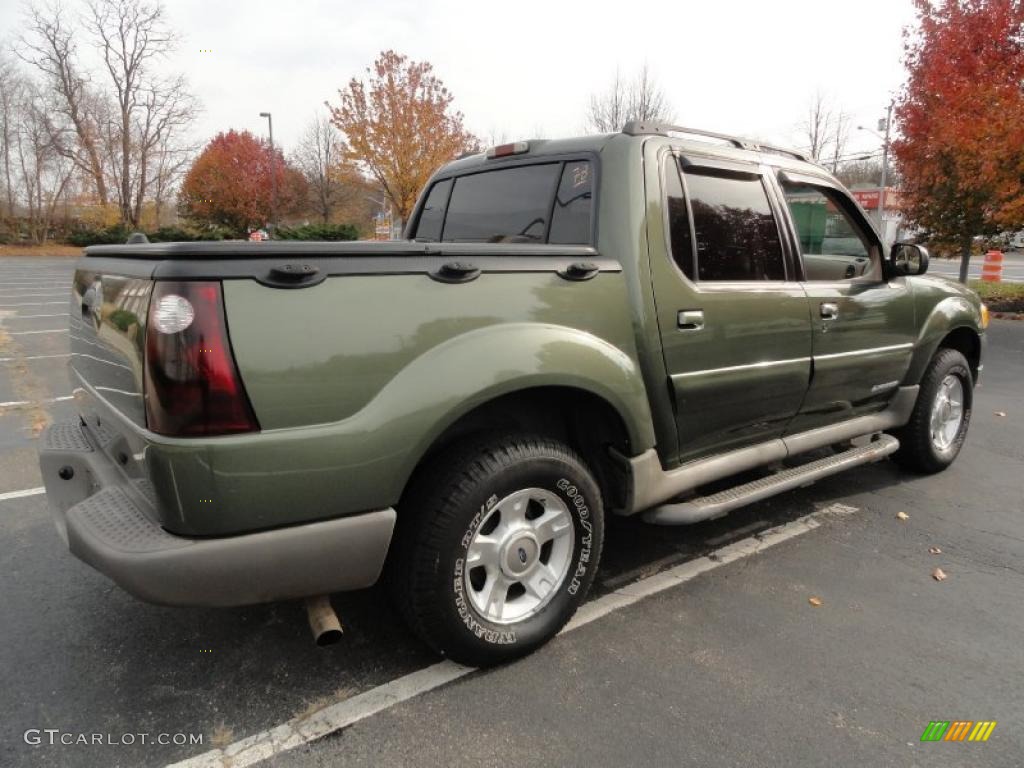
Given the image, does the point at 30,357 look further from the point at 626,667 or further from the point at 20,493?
the point at 626,667

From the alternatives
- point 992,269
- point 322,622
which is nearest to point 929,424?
point 322,622

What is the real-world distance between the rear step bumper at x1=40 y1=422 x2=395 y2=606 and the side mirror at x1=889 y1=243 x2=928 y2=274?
10.9 feet

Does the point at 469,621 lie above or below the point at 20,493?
above

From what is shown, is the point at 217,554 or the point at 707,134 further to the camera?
the point at 707,134

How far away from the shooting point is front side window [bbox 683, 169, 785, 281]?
3.00 metres

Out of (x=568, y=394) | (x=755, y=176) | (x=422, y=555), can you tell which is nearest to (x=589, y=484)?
(x=568, y=394)

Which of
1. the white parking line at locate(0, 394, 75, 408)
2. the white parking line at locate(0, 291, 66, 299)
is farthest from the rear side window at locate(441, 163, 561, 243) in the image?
the white parking line at locate(0, 291, 66, 299)

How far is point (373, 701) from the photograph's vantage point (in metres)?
2.28

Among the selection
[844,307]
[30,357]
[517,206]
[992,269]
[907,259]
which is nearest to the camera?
[517,206]

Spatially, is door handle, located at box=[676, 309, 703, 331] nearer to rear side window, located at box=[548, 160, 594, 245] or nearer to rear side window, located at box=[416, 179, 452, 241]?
rear side window, located at box=[548, 160, 594, 245]

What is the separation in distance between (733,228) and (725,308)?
44cm

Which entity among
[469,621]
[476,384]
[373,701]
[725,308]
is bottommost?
[373,701]

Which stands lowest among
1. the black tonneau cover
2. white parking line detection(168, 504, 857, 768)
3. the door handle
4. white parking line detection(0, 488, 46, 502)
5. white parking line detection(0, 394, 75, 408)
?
white parking line detection(168, 504, 857, 768)

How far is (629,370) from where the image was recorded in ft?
8.58
